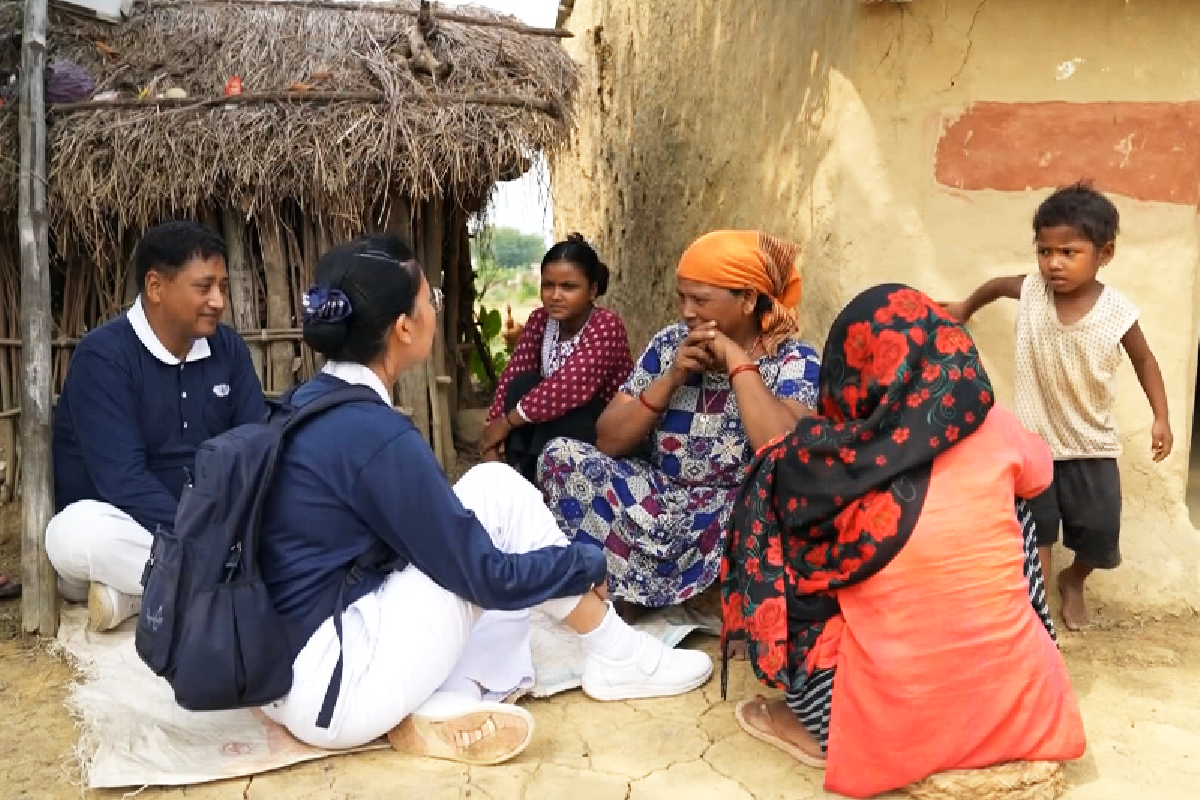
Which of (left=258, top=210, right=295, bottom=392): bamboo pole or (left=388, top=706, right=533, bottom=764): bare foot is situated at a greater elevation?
(left=258, top=210, right=295, bottom=392): bamboo pole

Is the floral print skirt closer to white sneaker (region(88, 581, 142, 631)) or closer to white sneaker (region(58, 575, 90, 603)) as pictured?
white sneaker (region(88, 581, 142, 631))

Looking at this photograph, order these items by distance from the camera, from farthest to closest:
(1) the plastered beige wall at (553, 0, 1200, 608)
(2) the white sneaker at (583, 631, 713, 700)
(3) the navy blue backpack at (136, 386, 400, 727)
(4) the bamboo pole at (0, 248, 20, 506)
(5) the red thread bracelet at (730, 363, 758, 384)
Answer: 1. (4) the bamboo pole at (0, 248, 20, 506)
2. (1) the plastered beige wall at (553, 0, 1200, 608)
3. (5) the red thread bracelet at (730, 363, 758, 384)
4. (2) the white sneaker at (583, 631, 713, 700)
5. (3) the navy blue backpack at (136, 386, 400, 727)

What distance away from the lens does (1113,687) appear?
3180 mm

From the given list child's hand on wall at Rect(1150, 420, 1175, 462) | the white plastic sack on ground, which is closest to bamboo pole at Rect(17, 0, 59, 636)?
the white plastic sack on ground

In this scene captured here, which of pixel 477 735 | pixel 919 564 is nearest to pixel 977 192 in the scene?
pixel 919 564

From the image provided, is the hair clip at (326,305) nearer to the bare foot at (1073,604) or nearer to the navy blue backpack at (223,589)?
the navy blue backpack at (223,589)

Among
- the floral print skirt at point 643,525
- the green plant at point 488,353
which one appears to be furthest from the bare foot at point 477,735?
the green plant at point 488,353

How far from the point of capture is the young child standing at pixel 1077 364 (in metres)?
3.24

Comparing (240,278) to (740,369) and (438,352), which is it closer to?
(438,352)

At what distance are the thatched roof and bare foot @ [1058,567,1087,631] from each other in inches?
102

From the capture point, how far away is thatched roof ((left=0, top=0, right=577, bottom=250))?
160 inches

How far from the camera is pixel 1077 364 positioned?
3365mm

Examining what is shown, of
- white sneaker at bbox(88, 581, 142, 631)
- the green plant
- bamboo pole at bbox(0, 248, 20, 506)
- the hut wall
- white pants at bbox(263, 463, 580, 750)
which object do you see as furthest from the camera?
the green plant

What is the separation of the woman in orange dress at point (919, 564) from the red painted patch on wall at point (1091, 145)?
141cm
